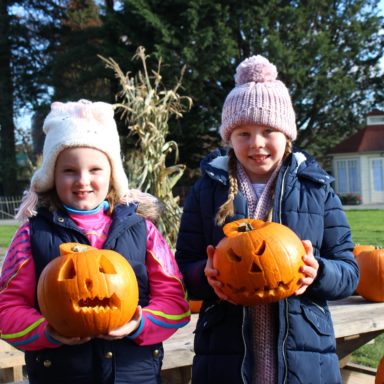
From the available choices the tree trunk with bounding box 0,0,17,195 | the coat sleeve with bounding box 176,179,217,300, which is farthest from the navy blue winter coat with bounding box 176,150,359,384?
the tree trunk with bounding box 0,0,17,195

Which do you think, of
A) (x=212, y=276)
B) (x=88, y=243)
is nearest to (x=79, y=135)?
(x=88, y=243)

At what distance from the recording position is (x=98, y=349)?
2.10 metres

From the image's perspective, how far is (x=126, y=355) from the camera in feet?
6.96

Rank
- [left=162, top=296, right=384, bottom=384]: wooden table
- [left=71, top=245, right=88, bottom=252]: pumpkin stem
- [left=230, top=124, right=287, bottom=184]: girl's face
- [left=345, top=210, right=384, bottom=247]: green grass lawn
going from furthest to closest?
[left=345, top=210, right=384, bottom=247]: green grass lawn
[left=162, top=296, right=384, bottom=384]: wooden table
[left=230, top=124, right=287, bottom=184]: girl's face
[left=71, top=245, right=88, bottom=252]: pumpkin stem

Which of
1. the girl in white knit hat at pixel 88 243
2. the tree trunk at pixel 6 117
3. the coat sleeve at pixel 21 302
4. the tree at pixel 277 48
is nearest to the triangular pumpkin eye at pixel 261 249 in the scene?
the girl in white knit hat at pixel 88 243

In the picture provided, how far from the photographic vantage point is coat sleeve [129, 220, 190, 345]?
211 centimetres

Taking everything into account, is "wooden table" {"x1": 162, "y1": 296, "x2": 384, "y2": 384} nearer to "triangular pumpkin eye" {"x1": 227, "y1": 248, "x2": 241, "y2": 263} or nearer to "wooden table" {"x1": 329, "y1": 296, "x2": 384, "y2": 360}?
"wooden table" {"x1": 329, "y1": 296, "x2": 384, "y2": 360}

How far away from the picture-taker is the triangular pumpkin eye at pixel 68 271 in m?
1.96

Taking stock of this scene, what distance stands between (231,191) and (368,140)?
2760 cm

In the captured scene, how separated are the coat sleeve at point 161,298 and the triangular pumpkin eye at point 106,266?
0.76ft

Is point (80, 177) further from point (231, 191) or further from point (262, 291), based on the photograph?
point (262, 291)

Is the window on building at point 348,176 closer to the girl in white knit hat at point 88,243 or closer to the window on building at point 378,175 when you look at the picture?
the window on building at point 378,175

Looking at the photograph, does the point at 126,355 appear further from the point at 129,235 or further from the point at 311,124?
the point at 311,124

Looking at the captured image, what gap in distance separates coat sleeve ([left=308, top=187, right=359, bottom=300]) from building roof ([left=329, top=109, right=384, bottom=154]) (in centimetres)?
2704
